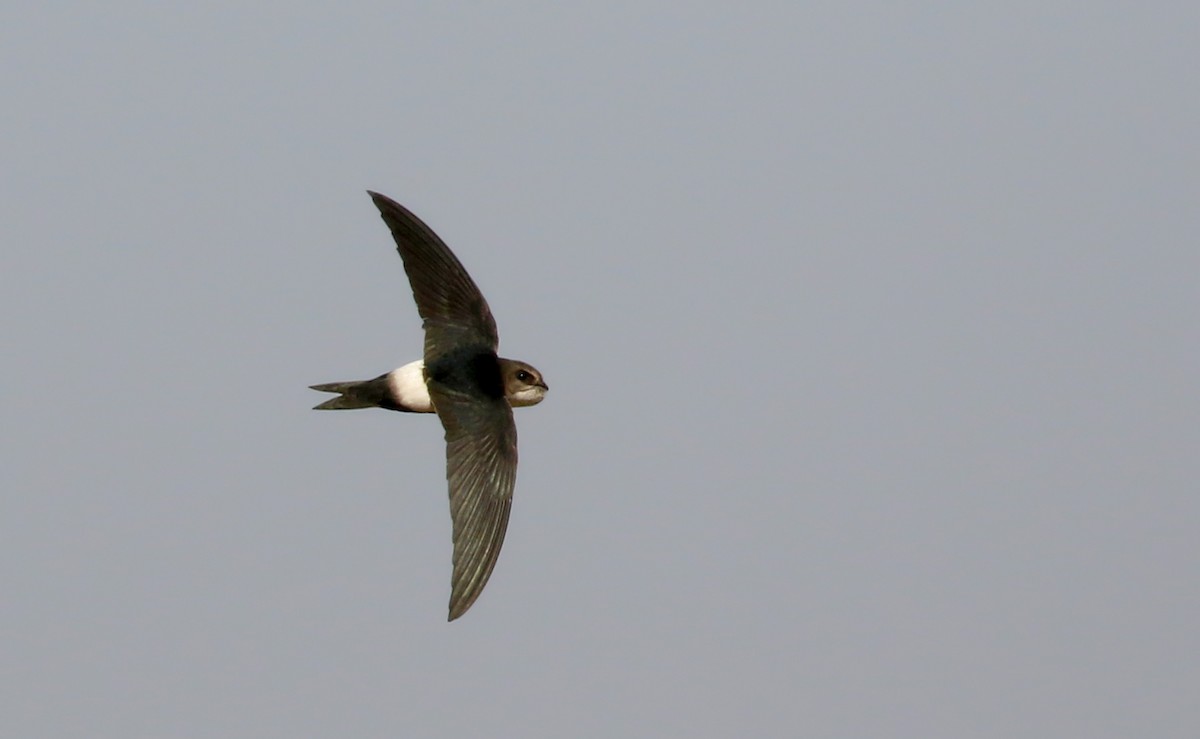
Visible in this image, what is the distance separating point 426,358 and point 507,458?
980mm

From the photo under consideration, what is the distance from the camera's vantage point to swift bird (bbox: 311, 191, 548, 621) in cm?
995

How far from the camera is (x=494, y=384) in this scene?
34.8ft

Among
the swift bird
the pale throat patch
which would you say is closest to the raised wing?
the swift bird

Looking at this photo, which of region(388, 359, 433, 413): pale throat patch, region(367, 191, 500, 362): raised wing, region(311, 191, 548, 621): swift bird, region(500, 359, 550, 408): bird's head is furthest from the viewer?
region(500, 359, 550, 408): bird's head

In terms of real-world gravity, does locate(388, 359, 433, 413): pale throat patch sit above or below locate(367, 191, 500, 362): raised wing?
below

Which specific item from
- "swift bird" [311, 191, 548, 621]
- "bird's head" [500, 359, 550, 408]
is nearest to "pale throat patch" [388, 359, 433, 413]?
"swift bird" [311, 191, 548, 621]

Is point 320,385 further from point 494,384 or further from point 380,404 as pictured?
point 494,384

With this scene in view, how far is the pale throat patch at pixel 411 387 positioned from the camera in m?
10.6

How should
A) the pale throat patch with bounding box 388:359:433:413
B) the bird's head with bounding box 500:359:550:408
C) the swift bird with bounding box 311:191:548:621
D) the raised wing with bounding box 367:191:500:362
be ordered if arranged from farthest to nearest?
1. the bird's head with bounding box 500:359:550:408
2. the pale throat patch with bounding box 388:359:433:413
3. the raised wing with bounding box 367:191:500:362
4. the swift bird with bounding box 311:191:548:621

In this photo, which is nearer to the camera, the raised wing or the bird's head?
the raised wing

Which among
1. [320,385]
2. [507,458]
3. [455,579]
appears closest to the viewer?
[455,579]

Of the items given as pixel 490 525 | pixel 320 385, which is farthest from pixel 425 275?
pixel 490 525

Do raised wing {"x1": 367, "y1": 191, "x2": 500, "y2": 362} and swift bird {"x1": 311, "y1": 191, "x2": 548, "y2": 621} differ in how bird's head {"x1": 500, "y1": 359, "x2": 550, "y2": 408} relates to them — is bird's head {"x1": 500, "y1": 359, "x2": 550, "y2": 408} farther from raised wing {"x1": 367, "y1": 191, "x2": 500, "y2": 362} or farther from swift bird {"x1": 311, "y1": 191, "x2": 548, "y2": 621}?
raised wing {"x1": 367, "y1": 191, "x2": 500, "y2": 362}

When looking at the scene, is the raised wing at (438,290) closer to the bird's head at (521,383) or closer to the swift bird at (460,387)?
the swift bird at (460,387)
